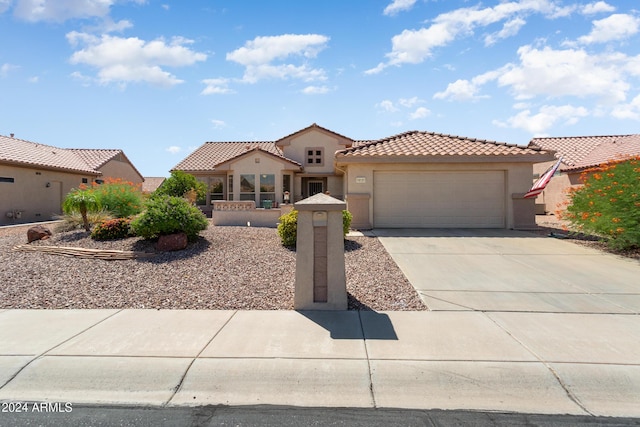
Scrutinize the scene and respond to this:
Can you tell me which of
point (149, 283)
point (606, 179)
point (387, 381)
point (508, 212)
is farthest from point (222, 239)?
point (606, 179)

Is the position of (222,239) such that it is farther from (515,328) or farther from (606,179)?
(606,179)

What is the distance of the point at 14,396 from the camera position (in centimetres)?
338

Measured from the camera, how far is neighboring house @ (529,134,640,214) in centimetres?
1992

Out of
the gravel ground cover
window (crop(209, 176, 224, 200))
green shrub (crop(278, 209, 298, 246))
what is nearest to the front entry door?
window (crop(209, 176, 224, 200))

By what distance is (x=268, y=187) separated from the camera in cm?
2239

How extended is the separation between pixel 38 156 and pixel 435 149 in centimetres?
2406

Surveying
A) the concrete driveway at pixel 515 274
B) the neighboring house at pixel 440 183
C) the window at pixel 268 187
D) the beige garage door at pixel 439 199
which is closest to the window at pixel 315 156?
the window at pixel 268 187

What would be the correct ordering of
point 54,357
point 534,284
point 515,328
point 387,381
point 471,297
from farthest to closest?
point 534,284
point 471,297
point 515,328
point 54,357
point 387,381

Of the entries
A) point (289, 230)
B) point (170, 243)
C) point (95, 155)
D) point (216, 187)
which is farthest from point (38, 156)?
point (289, 230)

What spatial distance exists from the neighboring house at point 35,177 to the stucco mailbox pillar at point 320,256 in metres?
20.7

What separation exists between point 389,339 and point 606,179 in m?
11.0

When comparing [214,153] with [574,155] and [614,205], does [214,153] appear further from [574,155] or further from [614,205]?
[574,155]

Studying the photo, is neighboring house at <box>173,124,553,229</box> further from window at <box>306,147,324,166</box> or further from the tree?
the tree

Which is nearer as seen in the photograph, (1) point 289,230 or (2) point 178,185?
(1) point 289,230
